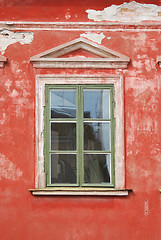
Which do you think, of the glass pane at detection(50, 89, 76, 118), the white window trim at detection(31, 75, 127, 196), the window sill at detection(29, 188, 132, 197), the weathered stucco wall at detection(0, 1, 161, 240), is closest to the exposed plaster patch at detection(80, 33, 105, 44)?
the weathered stucco wall at detection(0, 1, 161, 240)

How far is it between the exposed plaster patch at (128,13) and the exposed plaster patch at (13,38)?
3.11 feet

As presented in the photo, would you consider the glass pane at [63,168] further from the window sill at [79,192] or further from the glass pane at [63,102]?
the glass pane at [63,102]

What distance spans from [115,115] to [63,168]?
3.48 ft

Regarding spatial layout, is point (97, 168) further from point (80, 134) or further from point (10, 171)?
point (10, 171)

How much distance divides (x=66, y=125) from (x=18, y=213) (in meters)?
1.41

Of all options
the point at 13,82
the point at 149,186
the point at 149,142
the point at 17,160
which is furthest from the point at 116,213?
the point at 13,82

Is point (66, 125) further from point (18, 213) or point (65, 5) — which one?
point (65, 5)

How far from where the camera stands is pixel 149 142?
5.65 m

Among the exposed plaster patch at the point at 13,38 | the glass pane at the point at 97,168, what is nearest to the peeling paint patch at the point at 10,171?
the glass pane at the point at 97,168

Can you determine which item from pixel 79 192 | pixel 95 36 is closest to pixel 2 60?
pixel 95 36

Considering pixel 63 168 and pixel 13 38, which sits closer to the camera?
pixel 63 168

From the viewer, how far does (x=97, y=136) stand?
5734 mm

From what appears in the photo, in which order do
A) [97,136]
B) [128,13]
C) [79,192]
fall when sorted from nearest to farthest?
1. [79,192]
2. [97,136]
3. [128,13]

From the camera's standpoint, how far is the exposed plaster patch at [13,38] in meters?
5.79
